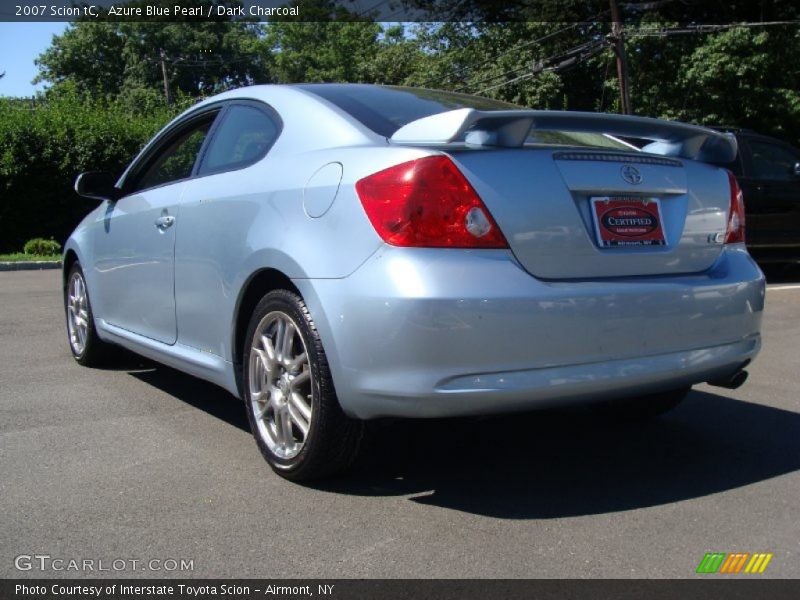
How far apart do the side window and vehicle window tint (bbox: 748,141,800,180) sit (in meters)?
8.74

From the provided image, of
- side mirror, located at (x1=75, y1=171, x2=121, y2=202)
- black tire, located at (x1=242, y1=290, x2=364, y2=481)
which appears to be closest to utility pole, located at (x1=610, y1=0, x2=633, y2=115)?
side mirror, located at (x1=75, y1=171, x2=121, y2=202)

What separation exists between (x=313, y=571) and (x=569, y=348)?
1.10m

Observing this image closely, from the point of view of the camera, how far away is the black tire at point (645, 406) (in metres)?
4.18

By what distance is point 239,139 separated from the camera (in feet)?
13.3

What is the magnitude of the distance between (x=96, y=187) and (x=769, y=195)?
8.82 m

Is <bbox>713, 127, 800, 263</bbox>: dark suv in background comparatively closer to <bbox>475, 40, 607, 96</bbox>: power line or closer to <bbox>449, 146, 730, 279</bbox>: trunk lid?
<bbox>449, 146, 730, 279</bbox>: trunk lid

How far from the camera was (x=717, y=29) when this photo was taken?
2608cm

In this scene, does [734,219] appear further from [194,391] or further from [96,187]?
[96,187]

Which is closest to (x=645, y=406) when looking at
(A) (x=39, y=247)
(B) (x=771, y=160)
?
(B) (x=771, y=160)

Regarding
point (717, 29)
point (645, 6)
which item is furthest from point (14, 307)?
point (645, 6)

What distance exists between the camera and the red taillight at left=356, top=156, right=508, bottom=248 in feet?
9.66

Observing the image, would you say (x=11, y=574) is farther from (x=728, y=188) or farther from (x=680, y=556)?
(x=728, y=188)

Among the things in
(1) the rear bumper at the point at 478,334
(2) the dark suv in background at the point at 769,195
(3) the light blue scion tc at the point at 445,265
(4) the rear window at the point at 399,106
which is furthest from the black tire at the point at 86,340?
(2) the dark suv in background at the point at 769,195

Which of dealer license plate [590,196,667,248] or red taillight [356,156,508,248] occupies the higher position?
red taillight [356,156,508,248]
